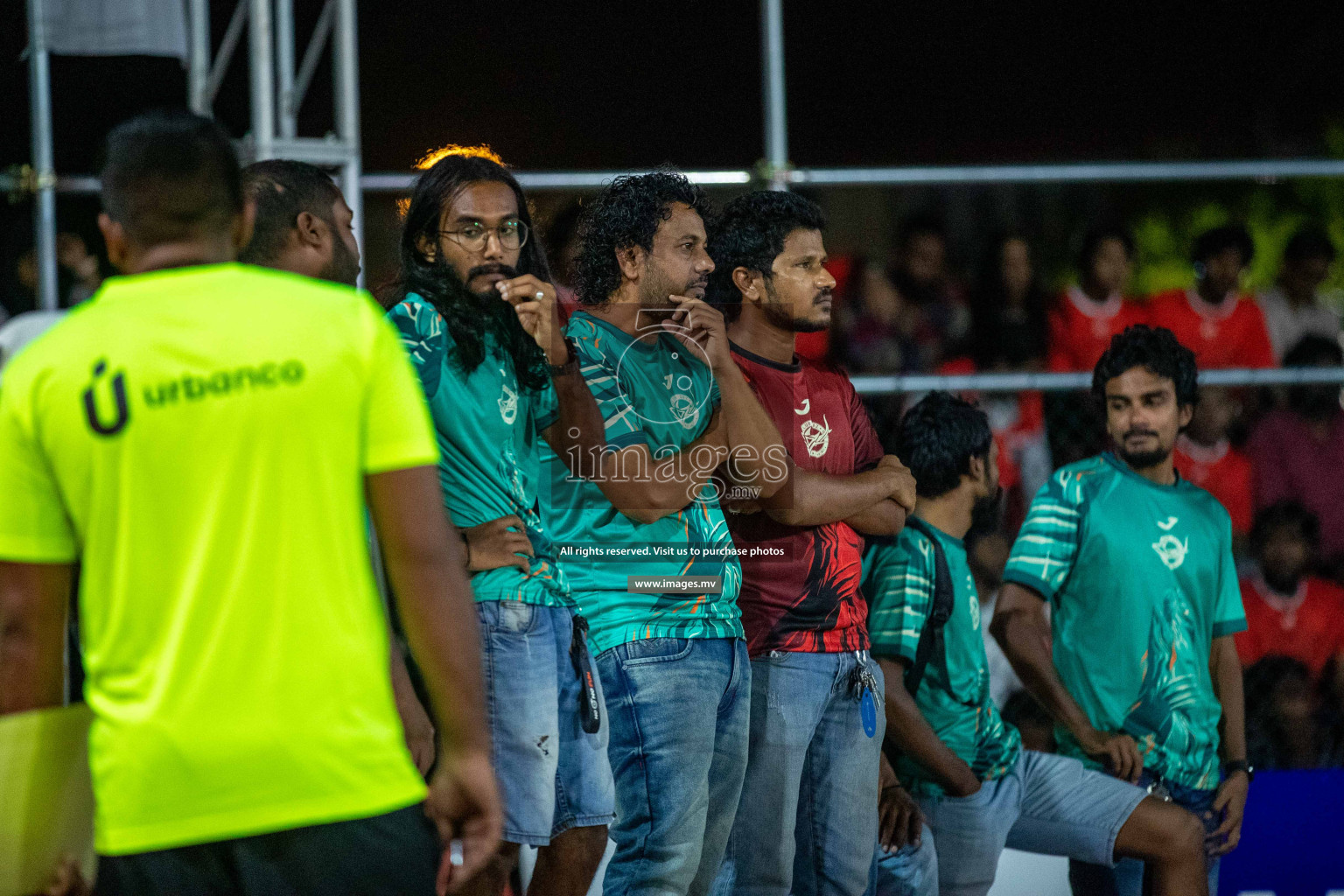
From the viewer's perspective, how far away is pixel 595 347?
337cm

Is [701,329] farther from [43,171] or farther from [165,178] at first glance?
[43,171]

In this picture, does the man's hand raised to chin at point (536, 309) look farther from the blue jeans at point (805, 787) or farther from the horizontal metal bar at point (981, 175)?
the horizontal metal bar at point (981, 175)

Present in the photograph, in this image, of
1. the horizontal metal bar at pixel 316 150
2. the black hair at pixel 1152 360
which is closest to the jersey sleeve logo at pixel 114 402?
the horizontal metal bar at pixel 316 150

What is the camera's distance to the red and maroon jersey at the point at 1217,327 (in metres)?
5.61

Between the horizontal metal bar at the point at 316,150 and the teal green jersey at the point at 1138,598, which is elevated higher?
the horizontal metal bar at the point at 316,150

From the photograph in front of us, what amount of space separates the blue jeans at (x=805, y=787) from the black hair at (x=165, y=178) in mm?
1954

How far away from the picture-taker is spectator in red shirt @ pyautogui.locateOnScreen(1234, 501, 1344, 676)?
217 inches

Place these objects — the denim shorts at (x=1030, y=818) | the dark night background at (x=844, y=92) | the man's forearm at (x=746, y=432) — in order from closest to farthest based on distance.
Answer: the man's forearm at (x=746, y=432) < the denim shorts at (x=1030, y=818) < the dark night background at (x=844, y=92)

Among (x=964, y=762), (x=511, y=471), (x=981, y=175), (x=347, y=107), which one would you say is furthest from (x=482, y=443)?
(x=981, y=175)

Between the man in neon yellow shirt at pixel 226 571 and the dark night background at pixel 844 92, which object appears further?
the dark night background at pixel 844 92

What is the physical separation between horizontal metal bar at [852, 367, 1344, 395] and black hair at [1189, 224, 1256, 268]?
1198 mm

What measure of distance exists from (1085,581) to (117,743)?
301 cm

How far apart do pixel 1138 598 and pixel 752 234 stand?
152cm

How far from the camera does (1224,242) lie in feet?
18.8
